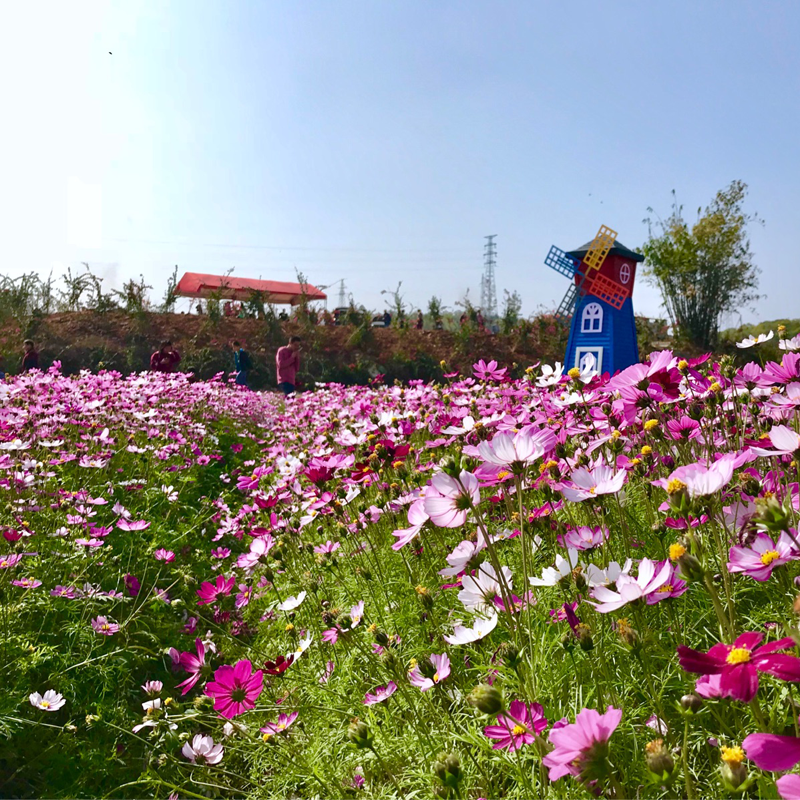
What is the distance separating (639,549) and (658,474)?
247 mm

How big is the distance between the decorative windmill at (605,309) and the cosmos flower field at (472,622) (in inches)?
351

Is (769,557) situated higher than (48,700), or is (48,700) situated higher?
(769,557)

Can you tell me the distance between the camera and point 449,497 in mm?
1089

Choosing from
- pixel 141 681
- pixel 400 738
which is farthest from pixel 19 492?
pixel 400 738

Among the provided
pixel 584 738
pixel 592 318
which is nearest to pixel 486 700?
pixel 584 738

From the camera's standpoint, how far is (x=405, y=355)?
52.5 ft

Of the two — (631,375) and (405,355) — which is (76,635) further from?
(405,355)

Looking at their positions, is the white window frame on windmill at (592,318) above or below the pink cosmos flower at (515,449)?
above

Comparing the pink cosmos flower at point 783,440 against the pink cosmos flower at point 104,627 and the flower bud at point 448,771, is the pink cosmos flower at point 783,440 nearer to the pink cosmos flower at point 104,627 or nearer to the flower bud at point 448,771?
the flower bud at point 448,771

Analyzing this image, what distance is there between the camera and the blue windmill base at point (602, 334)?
447 inches

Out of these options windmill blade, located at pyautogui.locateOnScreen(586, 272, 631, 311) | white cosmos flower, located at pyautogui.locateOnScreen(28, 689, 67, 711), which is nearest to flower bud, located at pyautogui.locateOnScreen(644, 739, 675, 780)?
white cosmos flower, located at pyautogui.locateOnScreen(28, 689, 67, 711)

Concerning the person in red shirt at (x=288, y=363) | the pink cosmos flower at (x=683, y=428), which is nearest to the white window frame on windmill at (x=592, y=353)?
the person in red shirt at (x=288, y=363)

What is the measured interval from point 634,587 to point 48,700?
6.03 feet

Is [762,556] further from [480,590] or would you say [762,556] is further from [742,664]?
[480,590]
